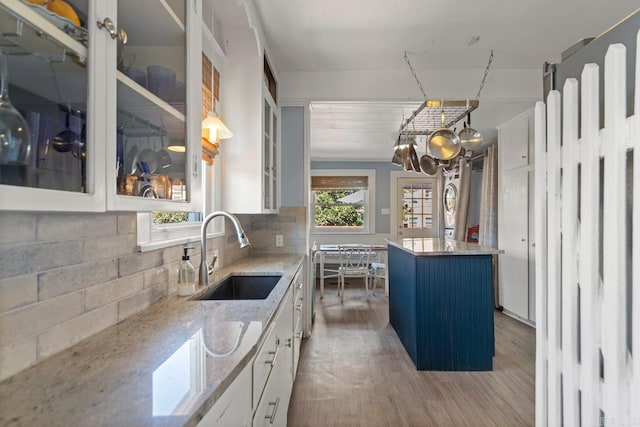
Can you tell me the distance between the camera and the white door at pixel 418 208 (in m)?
6.13

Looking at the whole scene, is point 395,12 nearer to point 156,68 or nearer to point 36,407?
point 156,68

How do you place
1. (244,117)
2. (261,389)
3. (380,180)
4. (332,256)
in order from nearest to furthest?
(261,389) → (244,117) → (332,256) → (380,180)

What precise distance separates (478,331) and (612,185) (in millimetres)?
1851

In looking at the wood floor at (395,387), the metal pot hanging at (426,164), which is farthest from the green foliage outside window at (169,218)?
the metal pot hanging at (426,164)

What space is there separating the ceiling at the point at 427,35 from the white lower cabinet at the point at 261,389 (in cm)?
192

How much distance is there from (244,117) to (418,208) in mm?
4675

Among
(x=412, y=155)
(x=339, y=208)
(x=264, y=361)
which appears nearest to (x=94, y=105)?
(x=264, y=361)

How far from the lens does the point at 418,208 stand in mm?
6172

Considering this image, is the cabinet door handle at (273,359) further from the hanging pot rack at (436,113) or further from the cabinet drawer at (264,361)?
the hanging pot rack at (436,113)

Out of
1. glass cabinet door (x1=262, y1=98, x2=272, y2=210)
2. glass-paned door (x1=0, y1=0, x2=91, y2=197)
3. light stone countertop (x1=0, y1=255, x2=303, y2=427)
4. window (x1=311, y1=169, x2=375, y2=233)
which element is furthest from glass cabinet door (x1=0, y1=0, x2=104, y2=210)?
window (x1=311, y1=169, x2=375, y2=233)

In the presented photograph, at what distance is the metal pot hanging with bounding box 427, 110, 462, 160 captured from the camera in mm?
2817

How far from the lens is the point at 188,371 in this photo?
2.44 ft

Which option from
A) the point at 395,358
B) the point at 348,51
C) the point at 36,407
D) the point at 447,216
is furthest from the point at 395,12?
the point at 447,216

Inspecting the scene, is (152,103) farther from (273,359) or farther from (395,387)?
(395,387)
